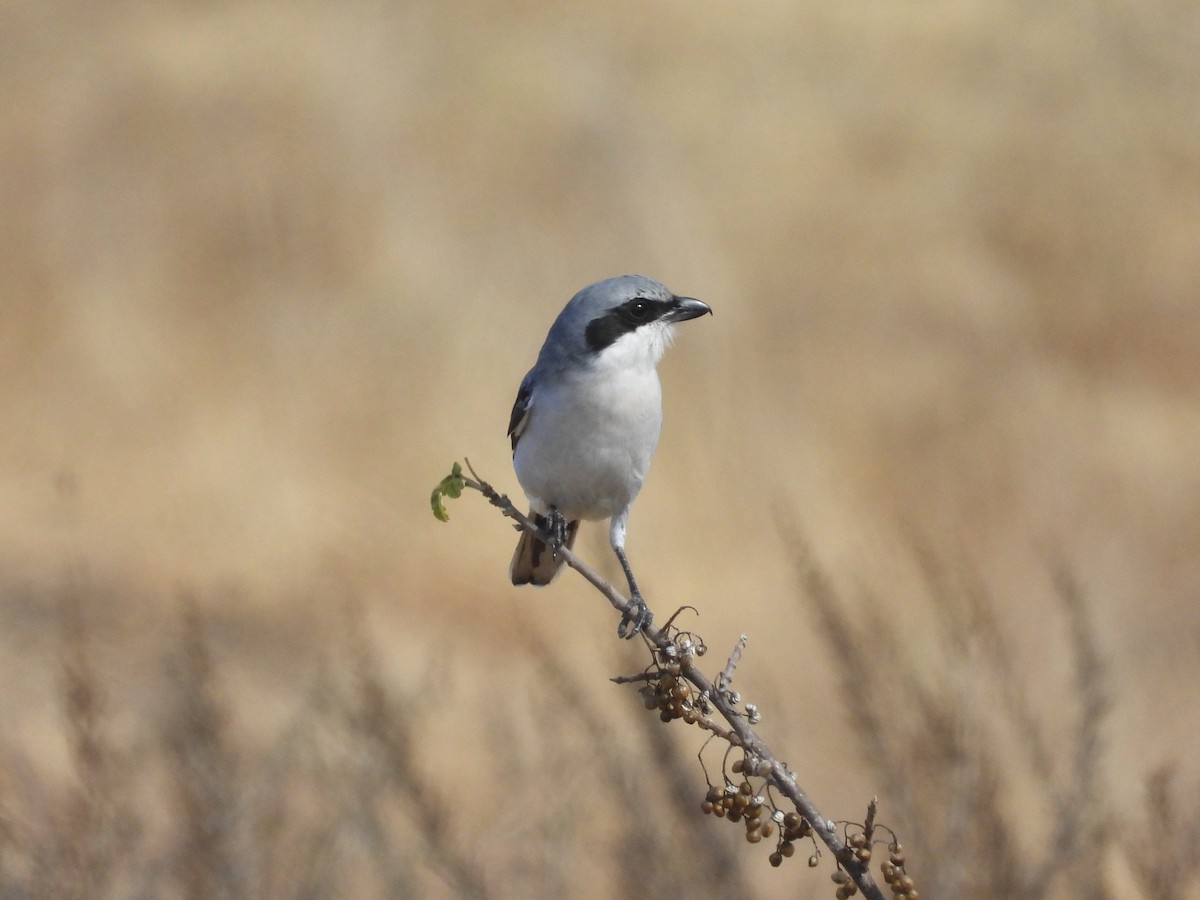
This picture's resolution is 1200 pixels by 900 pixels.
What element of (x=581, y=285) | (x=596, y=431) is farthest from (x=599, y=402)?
(x=581, y=285)

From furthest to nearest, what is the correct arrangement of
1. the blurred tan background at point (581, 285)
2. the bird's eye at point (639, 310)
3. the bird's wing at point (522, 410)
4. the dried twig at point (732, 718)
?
the blurred tan background at point (581, 285) → the bird's wing at point (522, 410) → the bird's eye at point (639, 310) → the dried twig at point (732, 718)

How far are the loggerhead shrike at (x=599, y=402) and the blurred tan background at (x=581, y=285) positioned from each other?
632 cm

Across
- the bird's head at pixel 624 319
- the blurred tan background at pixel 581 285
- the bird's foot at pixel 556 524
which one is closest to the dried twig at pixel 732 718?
the bird's head at pixel 624 319

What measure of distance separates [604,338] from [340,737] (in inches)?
90.2

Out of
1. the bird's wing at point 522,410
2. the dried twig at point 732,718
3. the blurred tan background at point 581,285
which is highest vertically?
the blurred tan background at point 581,285

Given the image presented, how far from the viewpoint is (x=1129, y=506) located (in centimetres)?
1259

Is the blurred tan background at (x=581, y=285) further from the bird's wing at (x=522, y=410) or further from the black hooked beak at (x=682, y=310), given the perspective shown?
the black hooked beak at (x=682, y=310)

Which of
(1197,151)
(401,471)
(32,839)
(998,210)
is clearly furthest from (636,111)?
(32,839)

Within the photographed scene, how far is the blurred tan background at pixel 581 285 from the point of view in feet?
37.8

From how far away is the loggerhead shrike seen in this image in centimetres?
401

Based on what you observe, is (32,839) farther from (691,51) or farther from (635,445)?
(691,51)

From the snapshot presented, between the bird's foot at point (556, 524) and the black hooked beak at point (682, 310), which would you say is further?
the bird's foot at point (556, 524)

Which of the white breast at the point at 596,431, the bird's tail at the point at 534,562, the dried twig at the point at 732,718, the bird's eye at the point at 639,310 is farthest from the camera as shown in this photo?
the bird's tail at the point at 534,562

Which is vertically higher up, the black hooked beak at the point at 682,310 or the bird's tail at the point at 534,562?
the black hooked beak at the point at 682,310
